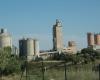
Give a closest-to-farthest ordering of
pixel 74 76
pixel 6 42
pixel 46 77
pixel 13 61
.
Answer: pixel 74 76
pixel 46 77
pixel 13 61
pixel 6 42

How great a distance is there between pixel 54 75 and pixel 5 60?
19.2 m

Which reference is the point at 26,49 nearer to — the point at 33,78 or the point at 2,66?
the point at 2,66

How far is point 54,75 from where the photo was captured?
94.6ft

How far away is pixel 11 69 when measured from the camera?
44812 mm

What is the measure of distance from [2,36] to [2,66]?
157 meters

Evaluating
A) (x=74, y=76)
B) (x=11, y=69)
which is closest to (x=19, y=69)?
(x=11, y=69)

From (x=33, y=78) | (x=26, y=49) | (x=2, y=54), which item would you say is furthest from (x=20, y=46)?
(x=33, y=78)

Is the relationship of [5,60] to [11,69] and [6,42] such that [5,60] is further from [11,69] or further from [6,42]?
[6,42]

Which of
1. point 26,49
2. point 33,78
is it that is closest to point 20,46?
point 26,49

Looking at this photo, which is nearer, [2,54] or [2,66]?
[2,66]

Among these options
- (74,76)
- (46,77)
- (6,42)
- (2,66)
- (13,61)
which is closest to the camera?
(74,76)

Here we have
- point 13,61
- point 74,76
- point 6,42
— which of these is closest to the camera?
point 74,76

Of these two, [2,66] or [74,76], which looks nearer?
[74,76]

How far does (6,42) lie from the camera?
7534 inches
